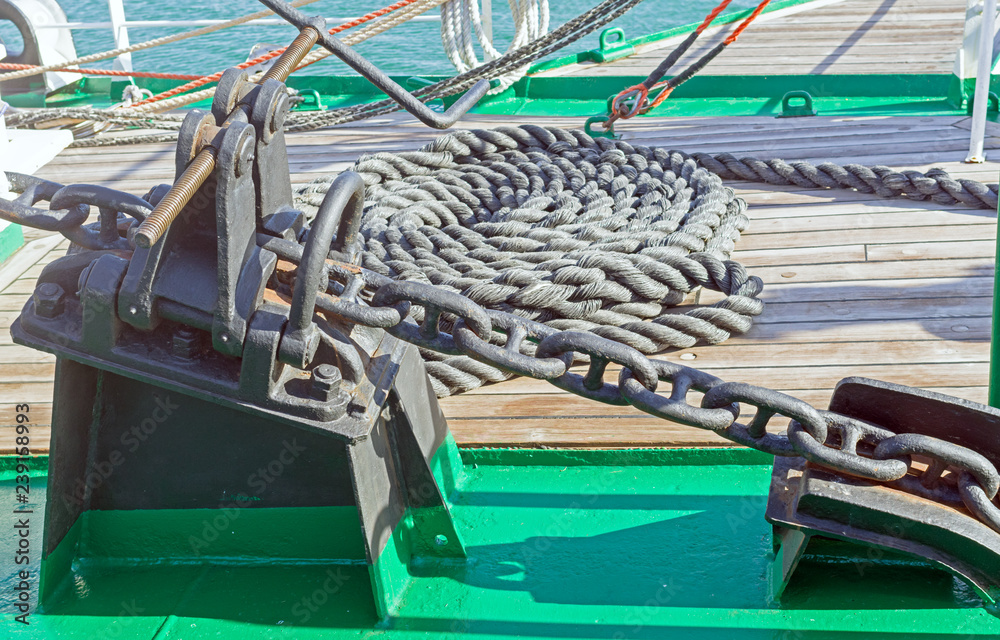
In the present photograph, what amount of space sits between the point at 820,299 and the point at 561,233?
2.42ft

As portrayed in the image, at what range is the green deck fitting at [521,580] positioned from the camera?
1530mm

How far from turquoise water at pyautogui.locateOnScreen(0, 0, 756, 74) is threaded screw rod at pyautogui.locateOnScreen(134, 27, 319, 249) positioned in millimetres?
9529

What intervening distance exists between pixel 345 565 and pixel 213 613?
235mm

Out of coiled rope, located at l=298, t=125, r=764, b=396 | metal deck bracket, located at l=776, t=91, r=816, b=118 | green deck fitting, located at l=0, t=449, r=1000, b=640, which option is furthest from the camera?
metal deck bracket, located at l=776, t=91, r=816, b=118

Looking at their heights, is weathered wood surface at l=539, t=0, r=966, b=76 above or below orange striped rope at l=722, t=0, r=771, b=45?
below

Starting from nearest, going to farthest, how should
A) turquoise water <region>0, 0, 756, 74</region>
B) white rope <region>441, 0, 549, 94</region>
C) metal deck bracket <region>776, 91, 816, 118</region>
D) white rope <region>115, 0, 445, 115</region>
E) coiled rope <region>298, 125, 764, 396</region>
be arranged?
coiled rope <region>298, 125, 764, 396</region> → white rope <region>115, 0, 445, 115</region> → metal deck bracket <region>776, 91, 816, 118</region> → white rope <region>441, 0, 549, 94</region> → turquoise water <region>0, 0, 756, 74</region>

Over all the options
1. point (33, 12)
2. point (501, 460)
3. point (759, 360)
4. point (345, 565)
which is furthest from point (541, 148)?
point (33, 12)

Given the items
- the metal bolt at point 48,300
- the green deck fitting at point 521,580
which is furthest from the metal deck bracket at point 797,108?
the metal bolt at point 48,300

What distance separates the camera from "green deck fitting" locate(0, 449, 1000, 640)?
1530mm

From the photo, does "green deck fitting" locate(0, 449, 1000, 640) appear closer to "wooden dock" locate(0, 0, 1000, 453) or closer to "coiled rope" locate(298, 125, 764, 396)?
"wooden dock" locate(0, 0, 1000, 453)

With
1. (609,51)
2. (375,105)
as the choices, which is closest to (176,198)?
(375,105)

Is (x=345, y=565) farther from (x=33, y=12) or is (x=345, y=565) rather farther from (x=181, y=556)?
(x=33, y=12)

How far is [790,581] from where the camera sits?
1.57 meters

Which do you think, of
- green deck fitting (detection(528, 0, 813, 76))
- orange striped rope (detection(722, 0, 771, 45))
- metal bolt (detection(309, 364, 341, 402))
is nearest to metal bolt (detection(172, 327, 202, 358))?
metal bolt (detection(309, 364, 341, 402))
